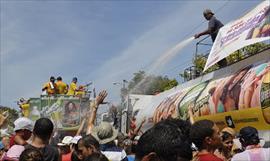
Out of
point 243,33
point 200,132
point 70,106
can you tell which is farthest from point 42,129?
point 70,106

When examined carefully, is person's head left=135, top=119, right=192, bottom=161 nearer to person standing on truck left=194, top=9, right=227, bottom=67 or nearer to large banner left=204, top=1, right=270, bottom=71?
large banner left=204, top=1, right=270, bottom=71

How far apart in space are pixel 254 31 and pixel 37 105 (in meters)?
11.8

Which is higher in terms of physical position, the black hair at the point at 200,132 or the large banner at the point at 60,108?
the large banner at the point at 60,108

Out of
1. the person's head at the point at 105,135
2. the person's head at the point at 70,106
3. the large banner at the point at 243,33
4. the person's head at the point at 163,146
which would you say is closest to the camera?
the person's head at the point at 163,146

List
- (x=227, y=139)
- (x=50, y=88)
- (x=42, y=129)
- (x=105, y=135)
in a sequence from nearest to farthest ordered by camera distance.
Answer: (x=42, y=129), (x=105, y=135), (x=227, y=139), (x=50, y=88)

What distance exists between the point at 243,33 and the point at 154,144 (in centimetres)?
641

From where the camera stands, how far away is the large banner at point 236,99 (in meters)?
6.50

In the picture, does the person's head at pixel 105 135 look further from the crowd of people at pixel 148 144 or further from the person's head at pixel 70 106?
the person's head at pixel 70 106

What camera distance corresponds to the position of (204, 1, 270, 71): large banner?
741 cm

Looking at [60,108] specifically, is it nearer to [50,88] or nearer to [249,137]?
[50,88]

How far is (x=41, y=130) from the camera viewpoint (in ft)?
15.1

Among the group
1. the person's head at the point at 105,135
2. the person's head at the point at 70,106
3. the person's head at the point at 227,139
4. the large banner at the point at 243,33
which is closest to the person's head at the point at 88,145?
the person's head at the point at 105,135

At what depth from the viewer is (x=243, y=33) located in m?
8.21

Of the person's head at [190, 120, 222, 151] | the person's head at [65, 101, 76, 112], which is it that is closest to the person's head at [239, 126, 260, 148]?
the person's head at [190, 120, 222, 151]
